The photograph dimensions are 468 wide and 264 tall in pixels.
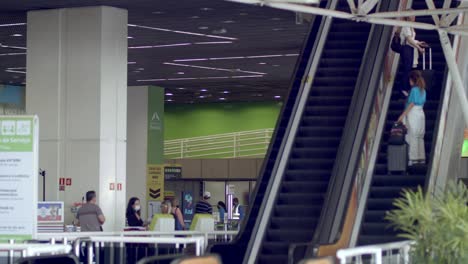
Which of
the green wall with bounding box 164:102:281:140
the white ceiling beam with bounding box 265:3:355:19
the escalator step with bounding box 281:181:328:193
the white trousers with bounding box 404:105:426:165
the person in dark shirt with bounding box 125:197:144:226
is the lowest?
the person in dark shirt with bounding box 125:197:144:226

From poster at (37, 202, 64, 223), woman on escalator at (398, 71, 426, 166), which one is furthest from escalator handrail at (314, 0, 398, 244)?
poster at (37, 202, 64, 223)

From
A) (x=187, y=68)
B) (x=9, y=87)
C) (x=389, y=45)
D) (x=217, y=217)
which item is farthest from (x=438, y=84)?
(x=9, y=87)

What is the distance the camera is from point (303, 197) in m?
16.9

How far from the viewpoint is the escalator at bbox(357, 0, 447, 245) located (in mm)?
15469

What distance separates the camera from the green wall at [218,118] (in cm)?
4525

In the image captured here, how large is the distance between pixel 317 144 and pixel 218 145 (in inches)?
1057

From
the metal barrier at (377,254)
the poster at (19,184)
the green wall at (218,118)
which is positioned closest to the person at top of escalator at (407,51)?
the poster at (19,184)

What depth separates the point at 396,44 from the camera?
18.1 meters

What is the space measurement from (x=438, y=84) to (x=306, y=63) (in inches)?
95.3

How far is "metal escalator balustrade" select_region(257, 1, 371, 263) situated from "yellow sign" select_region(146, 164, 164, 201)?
1331 centimetres

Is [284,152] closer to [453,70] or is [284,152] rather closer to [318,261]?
[453,70]

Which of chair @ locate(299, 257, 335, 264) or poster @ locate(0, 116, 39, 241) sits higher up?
poster @ locate(0, 116, 39, 241)

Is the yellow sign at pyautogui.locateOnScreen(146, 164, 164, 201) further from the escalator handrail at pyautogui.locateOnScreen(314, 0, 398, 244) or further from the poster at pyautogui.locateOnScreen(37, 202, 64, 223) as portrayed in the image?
the escalator handrail at pyautogui.locateOnScreen(314, 0, 398, 244)

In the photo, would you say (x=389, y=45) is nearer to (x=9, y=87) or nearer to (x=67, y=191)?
(x=67, y=191)
